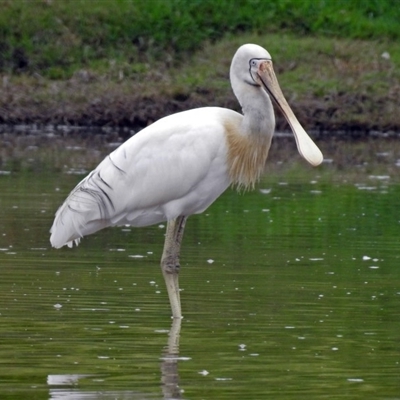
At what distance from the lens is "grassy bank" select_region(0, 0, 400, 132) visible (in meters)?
26.4

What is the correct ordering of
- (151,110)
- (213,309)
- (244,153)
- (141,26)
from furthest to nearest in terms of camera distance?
(141,26), (151,110), (244,153), (213,309)

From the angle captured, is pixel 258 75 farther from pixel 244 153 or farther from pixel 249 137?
pixel 244 153

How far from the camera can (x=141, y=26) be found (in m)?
30.1

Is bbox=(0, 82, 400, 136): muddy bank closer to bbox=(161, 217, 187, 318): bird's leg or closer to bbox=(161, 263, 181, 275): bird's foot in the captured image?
bbox=(161, 217, 187, 318): bird's leg

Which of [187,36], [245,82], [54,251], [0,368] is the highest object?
[187,36]

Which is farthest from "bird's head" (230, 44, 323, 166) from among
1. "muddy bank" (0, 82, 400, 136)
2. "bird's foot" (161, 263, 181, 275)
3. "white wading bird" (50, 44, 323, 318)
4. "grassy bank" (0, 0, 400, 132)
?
"muddy bank" (0, 82, 400, 136)

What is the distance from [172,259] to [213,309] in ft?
2.38

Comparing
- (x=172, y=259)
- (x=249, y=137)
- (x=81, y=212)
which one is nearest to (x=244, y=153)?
(x=249, y=137)

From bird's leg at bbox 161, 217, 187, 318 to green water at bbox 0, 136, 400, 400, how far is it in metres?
0.15

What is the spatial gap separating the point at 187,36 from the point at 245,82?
20.6 meters

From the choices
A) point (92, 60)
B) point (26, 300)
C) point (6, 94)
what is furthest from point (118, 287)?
point (92, 60)

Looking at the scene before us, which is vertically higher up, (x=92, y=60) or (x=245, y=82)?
(x=92, y=60)

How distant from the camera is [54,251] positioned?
1141cm

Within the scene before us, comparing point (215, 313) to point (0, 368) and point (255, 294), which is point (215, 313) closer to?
point (255, 294)
